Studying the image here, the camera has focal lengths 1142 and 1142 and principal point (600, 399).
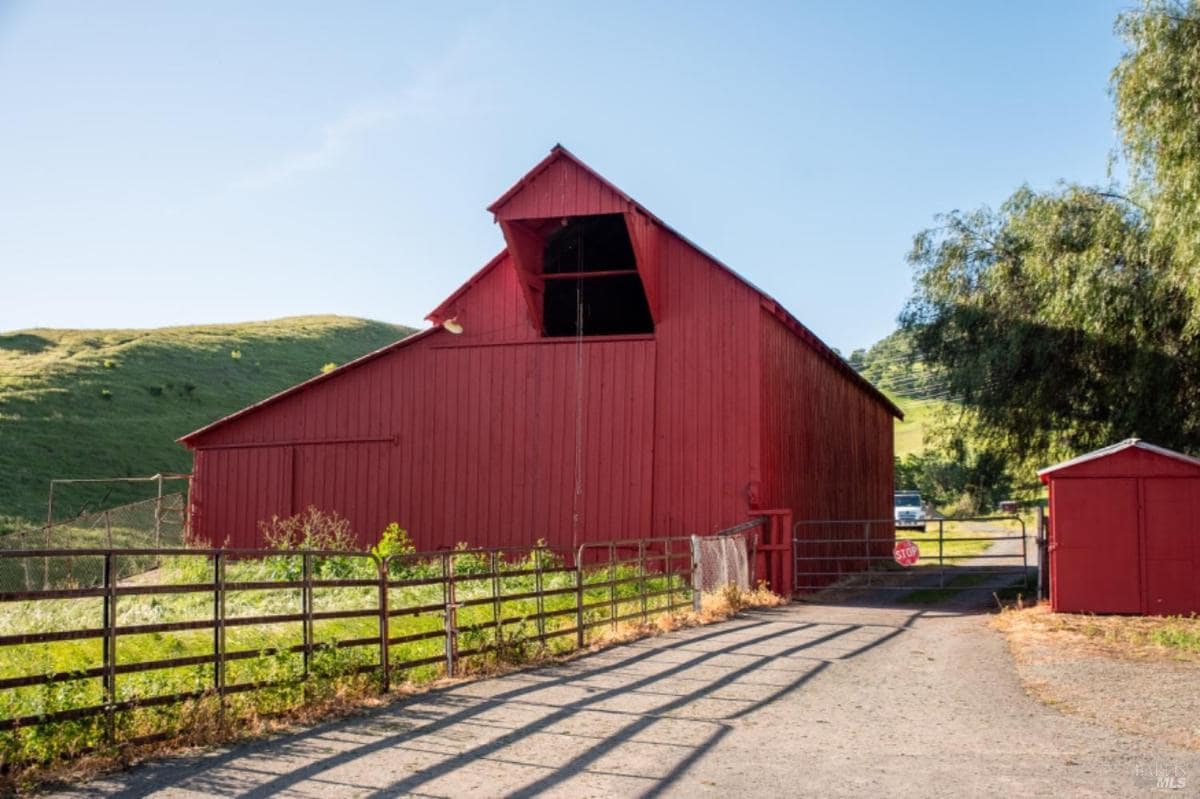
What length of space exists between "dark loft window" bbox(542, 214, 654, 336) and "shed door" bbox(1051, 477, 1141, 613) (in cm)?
888

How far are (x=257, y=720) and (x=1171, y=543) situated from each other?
13245mm

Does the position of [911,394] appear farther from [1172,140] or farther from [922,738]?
[922,738]

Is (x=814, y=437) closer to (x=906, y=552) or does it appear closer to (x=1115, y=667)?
(x=906, y=552)

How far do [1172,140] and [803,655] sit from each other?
11487 mm

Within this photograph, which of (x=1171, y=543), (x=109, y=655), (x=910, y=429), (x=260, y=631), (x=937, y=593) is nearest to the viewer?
(x=109, y=655)

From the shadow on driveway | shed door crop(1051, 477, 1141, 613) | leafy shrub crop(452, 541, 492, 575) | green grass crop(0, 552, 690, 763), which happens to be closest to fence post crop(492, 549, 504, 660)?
green grass crop(0, 552, 690, 763)

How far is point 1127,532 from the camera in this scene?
16.4 m

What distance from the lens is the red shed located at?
1619 centimetres

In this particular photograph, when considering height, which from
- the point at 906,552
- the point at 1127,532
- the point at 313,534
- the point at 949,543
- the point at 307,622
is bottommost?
the point at 949,543

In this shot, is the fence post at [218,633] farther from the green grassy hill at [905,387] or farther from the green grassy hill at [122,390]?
the green grassy hill at [122,390]

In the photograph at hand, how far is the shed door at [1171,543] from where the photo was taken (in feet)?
52.9

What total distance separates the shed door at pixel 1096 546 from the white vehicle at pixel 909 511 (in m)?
31.9

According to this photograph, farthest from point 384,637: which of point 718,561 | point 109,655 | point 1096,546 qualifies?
point 1096,546

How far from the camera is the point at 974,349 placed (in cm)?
2658
